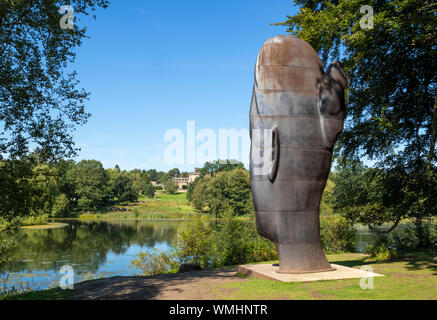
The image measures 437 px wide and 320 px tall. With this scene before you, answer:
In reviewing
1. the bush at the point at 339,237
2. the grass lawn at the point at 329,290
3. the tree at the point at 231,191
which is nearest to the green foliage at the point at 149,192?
the tree at the point at 231,191

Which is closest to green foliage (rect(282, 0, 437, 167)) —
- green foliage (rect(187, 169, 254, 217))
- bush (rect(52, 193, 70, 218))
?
green foliage (rect(187, 169, 254, 217))

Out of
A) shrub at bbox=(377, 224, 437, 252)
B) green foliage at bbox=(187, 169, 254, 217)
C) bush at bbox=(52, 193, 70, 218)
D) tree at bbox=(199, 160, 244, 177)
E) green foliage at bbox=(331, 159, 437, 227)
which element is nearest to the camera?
green foliage at bbox=(331, 159, 437, 227)

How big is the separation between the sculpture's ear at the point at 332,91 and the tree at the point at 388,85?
11.5 feet

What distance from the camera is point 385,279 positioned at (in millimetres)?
8539

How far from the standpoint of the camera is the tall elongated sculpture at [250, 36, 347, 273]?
897cm

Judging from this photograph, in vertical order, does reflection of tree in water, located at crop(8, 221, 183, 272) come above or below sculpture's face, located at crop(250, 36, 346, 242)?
below

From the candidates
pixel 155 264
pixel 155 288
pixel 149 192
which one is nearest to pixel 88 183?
pixel 149 192

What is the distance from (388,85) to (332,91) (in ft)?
21.1

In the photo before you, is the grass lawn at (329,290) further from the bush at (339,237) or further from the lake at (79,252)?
the bush at (339,237)

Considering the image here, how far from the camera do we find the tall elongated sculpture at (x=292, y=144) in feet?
29.4

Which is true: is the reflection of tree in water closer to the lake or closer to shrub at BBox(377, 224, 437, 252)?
the lake

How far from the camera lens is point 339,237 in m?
20.6
